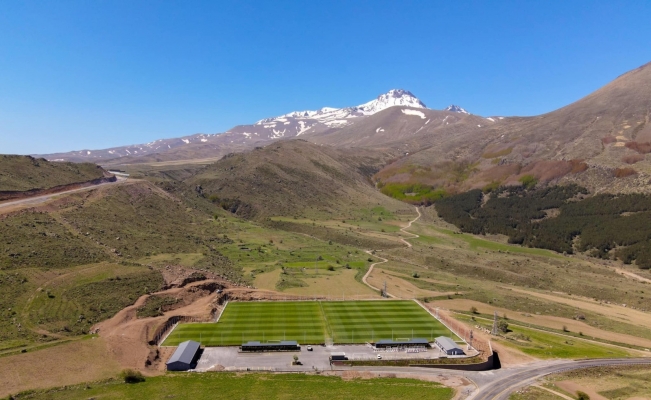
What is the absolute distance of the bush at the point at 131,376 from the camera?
4328 centimetres

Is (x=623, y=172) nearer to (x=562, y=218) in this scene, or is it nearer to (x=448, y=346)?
(x=562, y=218)

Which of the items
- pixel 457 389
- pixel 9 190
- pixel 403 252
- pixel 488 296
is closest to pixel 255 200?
pixel 403 252

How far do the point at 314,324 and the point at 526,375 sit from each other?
2946 centimetres

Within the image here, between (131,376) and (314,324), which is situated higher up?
(131,376)

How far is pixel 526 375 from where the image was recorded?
49.4 metres

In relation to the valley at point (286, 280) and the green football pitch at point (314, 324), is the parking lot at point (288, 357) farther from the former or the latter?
the green football pitch at point (314, 324)

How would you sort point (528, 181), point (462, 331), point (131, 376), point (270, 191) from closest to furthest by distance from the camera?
point (131, 376) → point (462, 331) → point (270, 191) → point (528, 181)

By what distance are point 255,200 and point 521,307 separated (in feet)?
350

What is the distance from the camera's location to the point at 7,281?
183 ft

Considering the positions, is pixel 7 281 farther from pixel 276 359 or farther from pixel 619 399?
pixel 619 399

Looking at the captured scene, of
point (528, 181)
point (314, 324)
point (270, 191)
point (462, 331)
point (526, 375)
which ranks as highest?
point (528, 181)

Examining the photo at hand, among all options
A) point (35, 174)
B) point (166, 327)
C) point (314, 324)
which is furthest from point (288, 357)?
point (35, 174)

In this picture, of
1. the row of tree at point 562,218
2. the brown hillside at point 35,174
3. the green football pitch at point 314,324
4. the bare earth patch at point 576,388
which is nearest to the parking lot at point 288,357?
the green football pitch at point 314,324

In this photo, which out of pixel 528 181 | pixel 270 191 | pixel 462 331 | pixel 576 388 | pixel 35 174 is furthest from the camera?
pixel 528 181
